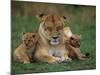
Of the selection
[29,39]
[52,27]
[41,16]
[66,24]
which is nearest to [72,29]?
[66,24]

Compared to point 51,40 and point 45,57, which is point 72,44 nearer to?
point 51,40

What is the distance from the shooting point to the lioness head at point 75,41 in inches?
95.1

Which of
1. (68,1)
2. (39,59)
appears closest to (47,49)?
(39,59)

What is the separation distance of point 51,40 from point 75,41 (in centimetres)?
31

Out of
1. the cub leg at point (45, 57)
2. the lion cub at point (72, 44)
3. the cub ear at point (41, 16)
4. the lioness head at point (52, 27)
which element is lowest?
the cub leg at point (45, 57)

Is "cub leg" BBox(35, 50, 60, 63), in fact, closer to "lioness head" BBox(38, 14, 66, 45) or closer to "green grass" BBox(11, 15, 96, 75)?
"green grass" BBox(11, 15, 96, 75)

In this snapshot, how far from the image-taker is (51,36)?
2330mm

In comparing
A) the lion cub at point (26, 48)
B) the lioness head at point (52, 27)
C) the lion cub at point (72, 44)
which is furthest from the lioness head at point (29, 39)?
the lion cub at point (72, 44)

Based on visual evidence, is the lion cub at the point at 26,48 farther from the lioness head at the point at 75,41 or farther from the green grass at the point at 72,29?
the lioness head at the point at 75,41

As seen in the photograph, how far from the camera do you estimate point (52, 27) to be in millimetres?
2342

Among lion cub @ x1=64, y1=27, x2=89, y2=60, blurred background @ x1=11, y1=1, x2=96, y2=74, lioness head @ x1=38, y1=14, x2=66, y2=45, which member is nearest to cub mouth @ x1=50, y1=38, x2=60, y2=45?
lioness head @ x1=38, y1=14, x2=66, y2=45

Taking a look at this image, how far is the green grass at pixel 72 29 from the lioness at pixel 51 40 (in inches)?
2.8

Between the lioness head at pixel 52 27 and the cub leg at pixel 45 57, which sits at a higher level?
the lioness head at pixel 52 27

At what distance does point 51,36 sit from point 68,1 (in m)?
0.48
